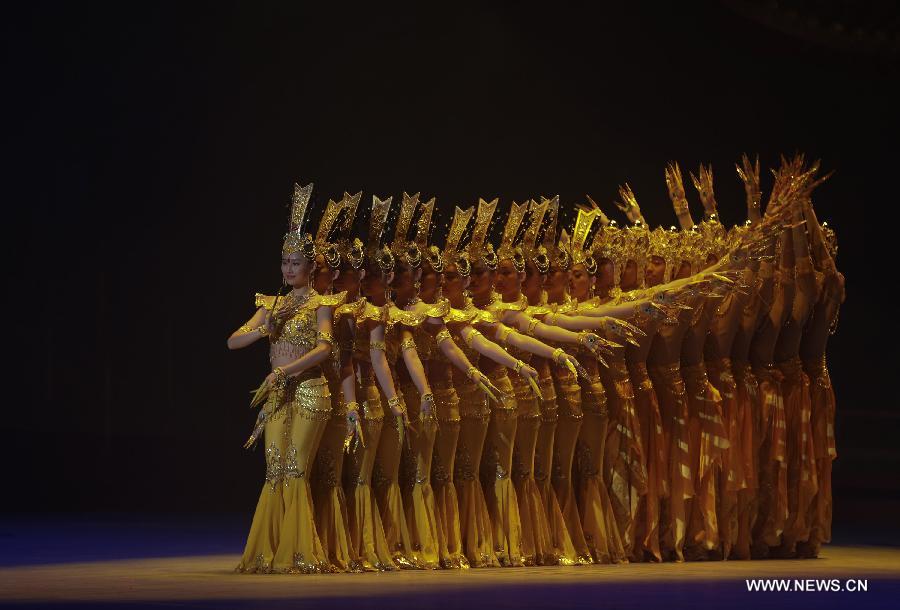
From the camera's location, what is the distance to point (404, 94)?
1468cm

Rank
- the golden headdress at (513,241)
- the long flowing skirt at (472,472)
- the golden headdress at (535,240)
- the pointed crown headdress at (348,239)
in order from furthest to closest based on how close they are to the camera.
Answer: the golden headdress at (535,240), the golden headdress at (513,241), the long flowing skirt at (472,472), the pointed crown headdress at (348,239)

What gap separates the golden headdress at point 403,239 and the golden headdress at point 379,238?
10 cm

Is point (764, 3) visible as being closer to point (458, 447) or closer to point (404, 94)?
point (404, 94)

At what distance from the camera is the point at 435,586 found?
7.89 m

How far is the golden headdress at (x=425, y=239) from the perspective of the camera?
29.9ft

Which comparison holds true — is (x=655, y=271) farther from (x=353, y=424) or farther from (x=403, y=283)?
(x=353, y=424)

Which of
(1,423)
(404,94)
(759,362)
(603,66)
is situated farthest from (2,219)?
(759,362)

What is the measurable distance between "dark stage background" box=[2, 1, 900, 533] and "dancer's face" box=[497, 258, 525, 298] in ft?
16.3

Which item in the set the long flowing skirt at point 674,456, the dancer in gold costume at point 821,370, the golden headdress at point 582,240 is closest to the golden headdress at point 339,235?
the golden headdress at point 582,240

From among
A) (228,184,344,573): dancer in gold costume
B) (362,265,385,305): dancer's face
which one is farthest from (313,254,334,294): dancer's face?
(362,265,385,305): dancer's face

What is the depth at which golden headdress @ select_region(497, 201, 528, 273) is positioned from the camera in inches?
373

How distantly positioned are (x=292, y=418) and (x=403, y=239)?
4.14 feet

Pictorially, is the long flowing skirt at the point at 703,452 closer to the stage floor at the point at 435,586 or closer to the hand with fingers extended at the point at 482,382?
the stage floor at the point at 435,586

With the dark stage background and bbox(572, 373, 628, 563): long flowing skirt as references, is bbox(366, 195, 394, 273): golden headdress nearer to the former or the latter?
bbox(572, 373, 628, 563): long flowing skirt
